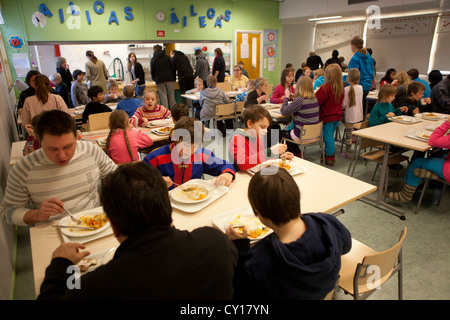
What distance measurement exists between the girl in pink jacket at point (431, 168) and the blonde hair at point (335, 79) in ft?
5.05

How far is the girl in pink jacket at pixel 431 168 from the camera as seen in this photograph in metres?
2.88

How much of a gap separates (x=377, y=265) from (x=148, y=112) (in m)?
3.56

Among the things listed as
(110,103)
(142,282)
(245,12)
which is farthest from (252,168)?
(245,12)

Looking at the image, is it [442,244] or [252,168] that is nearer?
[252,168]

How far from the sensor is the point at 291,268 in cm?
107

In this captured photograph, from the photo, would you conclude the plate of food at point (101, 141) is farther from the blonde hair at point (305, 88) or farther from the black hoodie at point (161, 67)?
the black hoodie at point (161, 67)

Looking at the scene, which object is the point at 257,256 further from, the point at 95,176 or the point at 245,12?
the point at 245,12

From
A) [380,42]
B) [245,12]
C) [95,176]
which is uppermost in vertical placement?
[245,12]

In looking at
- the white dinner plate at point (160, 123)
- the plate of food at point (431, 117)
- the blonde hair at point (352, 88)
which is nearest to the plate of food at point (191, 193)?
the white dinner plate at point (160, 123)

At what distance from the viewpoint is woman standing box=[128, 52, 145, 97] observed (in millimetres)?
7520

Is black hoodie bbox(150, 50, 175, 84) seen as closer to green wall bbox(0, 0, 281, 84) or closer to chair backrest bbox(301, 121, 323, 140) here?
green wall bbox(0, 0, 281, 84)

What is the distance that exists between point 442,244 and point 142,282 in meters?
2.96

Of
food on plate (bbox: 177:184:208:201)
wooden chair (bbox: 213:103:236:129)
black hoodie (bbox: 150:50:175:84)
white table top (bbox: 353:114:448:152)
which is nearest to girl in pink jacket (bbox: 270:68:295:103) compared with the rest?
wooden chair (bbox: 213:103:236:129)
